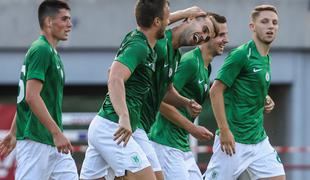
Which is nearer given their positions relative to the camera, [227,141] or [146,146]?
[146,146]

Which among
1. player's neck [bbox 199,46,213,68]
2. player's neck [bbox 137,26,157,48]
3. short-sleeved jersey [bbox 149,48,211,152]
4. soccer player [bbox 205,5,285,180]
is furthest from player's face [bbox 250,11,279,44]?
player's neck [bbox 137,26,157,48]

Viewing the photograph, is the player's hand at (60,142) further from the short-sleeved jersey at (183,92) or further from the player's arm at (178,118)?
the short-sleeved jersey at (183,92)

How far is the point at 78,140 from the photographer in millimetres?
20766

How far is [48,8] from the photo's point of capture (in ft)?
32.8

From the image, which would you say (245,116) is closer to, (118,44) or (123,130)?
(123,130)

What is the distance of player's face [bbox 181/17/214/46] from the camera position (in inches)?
389

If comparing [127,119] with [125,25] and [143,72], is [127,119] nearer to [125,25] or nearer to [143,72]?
[143,72]

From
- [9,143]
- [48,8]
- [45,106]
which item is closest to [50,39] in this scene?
[48,8]

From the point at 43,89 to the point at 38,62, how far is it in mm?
261

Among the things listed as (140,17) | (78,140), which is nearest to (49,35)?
(140,17)

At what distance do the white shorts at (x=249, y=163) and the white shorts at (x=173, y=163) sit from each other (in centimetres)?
25

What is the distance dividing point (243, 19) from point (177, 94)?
1140 cm

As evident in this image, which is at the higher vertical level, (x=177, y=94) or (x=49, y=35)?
(x=49, y=35)

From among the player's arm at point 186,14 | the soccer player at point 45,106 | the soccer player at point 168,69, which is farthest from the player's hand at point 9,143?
the player's arm at point 186,14
